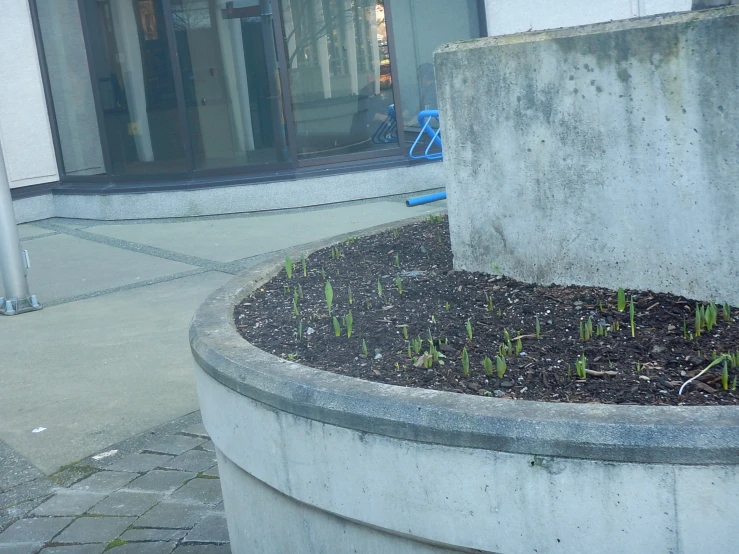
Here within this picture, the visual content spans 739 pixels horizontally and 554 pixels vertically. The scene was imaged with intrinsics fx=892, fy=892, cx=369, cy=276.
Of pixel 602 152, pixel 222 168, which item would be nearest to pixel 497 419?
pixel 602 152

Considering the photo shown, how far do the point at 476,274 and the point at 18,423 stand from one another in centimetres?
252

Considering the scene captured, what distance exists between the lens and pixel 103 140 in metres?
11.0

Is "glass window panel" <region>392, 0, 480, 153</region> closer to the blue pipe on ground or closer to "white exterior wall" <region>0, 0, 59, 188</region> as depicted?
the blue pipe on ground

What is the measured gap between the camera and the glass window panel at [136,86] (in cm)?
1041

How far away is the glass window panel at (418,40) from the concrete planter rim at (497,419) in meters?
8.57

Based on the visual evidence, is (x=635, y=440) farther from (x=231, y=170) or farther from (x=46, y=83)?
(x=46, y=83)

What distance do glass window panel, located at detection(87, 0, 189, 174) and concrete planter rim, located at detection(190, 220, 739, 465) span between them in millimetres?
8212

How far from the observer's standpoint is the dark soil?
267cm

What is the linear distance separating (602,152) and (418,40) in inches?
318

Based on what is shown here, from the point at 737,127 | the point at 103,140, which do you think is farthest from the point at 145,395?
the point at 103,140

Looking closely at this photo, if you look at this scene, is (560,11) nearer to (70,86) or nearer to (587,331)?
(70,86)

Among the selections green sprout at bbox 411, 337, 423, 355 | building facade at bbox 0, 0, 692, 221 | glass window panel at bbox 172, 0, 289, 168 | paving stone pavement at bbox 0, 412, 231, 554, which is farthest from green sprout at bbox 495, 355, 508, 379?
glass window panel at bbox 172, 0, 289, 168

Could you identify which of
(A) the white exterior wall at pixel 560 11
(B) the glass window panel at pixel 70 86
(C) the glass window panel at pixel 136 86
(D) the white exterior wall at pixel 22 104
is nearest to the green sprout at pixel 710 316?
(C) the glass window panel at pixel 136 86

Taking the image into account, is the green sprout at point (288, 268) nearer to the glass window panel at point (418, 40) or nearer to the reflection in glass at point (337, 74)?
the reflection in glass at point (337, 74)
